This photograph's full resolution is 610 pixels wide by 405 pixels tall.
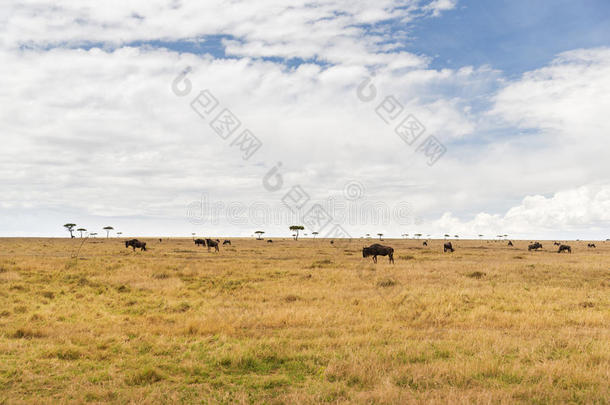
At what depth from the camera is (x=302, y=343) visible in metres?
10.8

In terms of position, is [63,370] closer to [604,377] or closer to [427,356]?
[427,356]

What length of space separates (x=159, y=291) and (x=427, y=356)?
575 inches

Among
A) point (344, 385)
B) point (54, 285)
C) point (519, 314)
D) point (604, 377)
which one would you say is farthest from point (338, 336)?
point (54, 285)

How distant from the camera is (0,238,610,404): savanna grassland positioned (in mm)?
7641

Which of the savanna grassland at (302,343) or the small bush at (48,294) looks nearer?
the savanna grassland at (302,343)

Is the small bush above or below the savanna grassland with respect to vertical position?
above

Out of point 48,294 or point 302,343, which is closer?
point 302,343

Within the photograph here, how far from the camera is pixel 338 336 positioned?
11.7 meters

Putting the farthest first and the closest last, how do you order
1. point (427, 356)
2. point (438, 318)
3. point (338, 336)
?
point (438, 318) < point (338, 336) < point (427, 356)

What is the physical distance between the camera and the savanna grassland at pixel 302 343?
301 inches

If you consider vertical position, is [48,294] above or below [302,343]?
above

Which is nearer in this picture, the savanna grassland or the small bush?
the savanna grassland

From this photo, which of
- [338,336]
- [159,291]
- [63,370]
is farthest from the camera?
[159,291]

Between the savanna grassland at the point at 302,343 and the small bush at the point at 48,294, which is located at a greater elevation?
the small bush at the point at 48,294
